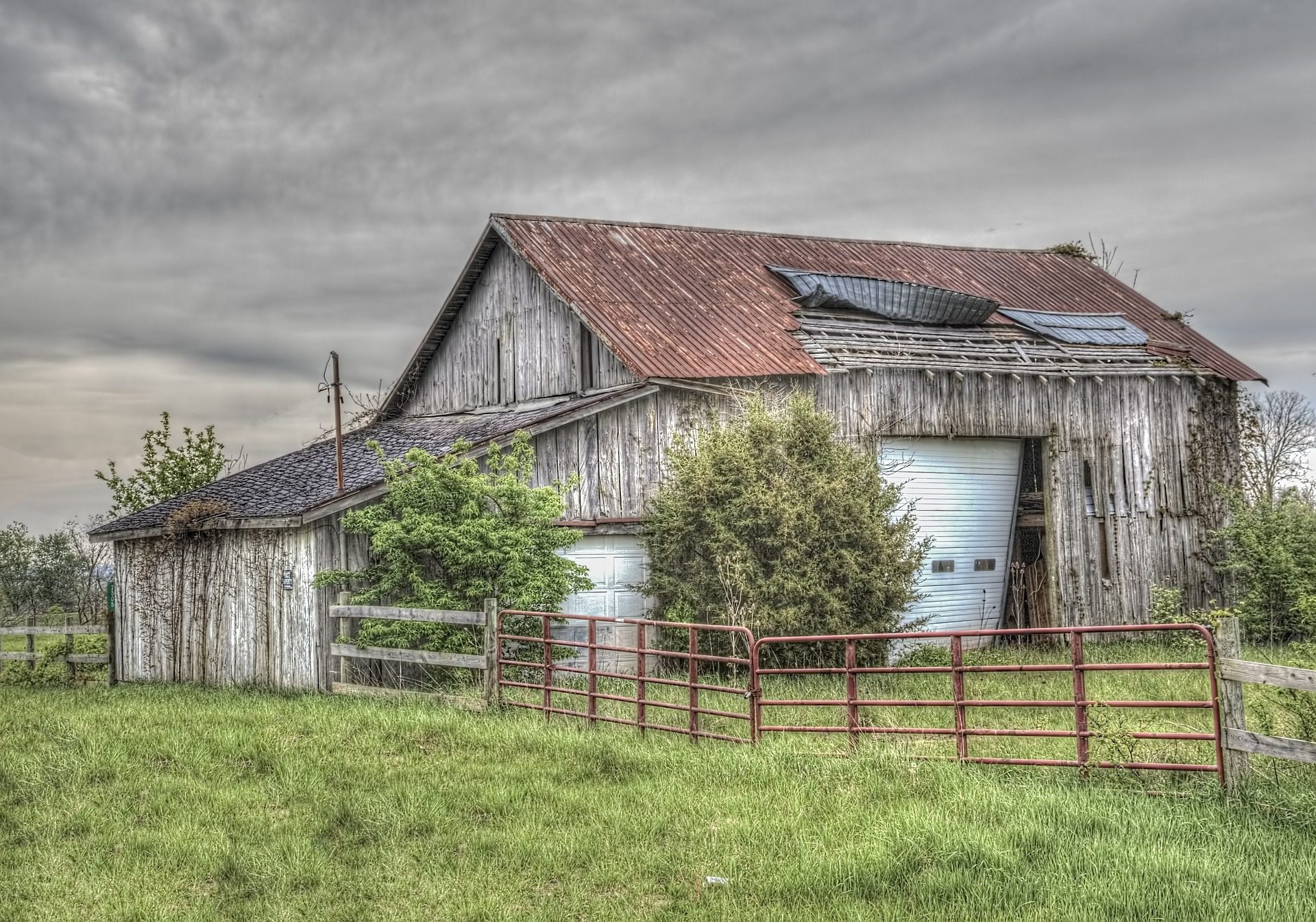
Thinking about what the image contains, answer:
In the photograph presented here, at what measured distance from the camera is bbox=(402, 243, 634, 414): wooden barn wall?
20938 mm

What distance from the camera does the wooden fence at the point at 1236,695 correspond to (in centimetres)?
882

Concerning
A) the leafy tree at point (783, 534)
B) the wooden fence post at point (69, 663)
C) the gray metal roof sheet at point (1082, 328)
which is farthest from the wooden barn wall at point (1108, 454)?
the wooden fence post at point (69, 663)

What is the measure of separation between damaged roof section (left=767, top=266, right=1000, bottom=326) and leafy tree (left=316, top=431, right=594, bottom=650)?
814 cm

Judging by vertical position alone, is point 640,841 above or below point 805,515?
below

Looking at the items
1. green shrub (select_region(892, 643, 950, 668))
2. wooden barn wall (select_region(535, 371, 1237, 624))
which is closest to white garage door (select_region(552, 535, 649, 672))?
wooden barn wall (select_region(535, 371, 1237, 624))

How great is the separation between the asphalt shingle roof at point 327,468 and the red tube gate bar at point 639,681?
10.5 ft

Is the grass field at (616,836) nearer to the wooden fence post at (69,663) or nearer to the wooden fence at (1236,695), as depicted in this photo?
the wooden fence at (1236,695)

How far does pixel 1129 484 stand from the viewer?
76.6ft

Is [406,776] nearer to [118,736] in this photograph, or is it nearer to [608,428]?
[118,736]

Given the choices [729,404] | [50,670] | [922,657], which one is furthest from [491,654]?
[50,670]

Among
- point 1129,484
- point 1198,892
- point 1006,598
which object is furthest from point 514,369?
point 1198,892

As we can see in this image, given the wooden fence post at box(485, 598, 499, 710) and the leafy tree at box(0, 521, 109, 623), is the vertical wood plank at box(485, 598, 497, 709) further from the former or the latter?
the leafy tree at box(0, 521, 109, 623)

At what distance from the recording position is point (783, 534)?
670 inches

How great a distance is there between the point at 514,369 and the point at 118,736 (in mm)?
10722
